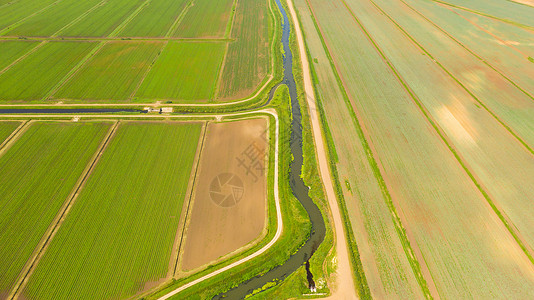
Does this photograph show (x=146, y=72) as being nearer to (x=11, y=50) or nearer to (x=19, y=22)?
(x=11, y=50)

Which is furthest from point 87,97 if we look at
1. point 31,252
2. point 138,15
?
point 138,15

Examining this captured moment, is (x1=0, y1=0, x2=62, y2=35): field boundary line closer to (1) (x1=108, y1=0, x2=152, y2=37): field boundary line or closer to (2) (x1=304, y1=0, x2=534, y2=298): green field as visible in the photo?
(1) (x1=108, y1=0, x2=152, y2=37): field boundary line

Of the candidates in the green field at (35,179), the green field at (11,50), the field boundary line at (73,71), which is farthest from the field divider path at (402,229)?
the green field at (11,50)

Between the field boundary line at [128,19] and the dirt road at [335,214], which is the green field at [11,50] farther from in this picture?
the dirt road at [335,214]

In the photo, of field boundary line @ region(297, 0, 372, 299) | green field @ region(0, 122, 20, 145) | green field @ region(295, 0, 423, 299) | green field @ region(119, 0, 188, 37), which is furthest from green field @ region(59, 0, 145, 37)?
green field @ region(295, 0, 423, 299)

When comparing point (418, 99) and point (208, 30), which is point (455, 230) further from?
point (208, 30)
